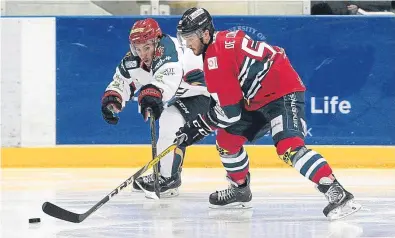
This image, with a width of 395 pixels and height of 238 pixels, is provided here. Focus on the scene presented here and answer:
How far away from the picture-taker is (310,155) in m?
4.25

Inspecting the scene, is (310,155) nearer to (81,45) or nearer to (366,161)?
(366,161)

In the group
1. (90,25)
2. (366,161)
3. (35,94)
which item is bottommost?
(366,161)

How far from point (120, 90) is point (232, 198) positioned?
956 millimetres

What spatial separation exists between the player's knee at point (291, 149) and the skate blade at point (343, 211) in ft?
0.93

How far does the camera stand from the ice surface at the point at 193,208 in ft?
13.1

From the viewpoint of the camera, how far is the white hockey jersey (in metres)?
4.99

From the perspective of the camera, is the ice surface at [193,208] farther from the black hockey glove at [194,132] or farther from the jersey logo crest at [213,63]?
the jersey logo crest at [213,63]

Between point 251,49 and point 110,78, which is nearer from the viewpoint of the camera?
point 251,49

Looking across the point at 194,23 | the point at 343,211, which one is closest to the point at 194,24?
the point at 194,23

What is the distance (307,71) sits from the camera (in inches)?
273

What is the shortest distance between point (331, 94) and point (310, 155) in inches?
107

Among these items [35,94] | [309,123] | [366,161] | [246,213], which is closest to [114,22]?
[35,94]

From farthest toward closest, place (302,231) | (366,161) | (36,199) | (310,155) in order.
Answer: (366,161) < (36,199) < (310,155) < (302,231)

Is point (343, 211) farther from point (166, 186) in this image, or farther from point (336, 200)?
point (166, 186)
